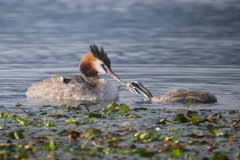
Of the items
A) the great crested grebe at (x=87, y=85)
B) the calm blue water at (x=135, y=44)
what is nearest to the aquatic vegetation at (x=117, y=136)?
the calm blue water at (x=135, y=44)

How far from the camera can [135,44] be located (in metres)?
24.1

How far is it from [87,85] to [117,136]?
513 cm

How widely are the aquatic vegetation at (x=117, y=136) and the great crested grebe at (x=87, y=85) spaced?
266 centimetres

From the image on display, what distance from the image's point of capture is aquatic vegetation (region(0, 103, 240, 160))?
21.7 feet

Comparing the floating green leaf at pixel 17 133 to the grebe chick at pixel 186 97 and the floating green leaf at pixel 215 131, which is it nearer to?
the floating green leaf at pixel 215 131

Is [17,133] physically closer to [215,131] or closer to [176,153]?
[176,153]

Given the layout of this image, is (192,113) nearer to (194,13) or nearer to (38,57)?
(38,57)

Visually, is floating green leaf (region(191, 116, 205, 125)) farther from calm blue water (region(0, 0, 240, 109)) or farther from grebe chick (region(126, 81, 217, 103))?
grebe chick (region(126, 81, 217, 103))

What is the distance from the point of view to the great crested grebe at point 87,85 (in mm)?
12398

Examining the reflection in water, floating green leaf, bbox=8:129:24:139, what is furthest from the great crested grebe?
floating green leaf, bbox=8:129:24:139

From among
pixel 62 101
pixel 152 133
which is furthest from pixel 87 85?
pixel 152 133

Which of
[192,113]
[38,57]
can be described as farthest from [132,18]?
[192,113]

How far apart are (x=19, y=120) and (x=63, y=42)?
17102 mm

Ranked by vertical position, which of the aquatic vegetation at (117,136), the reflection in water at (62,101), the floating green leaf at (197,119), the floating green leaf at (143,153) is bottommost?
the floating green leaf at (143,153)
